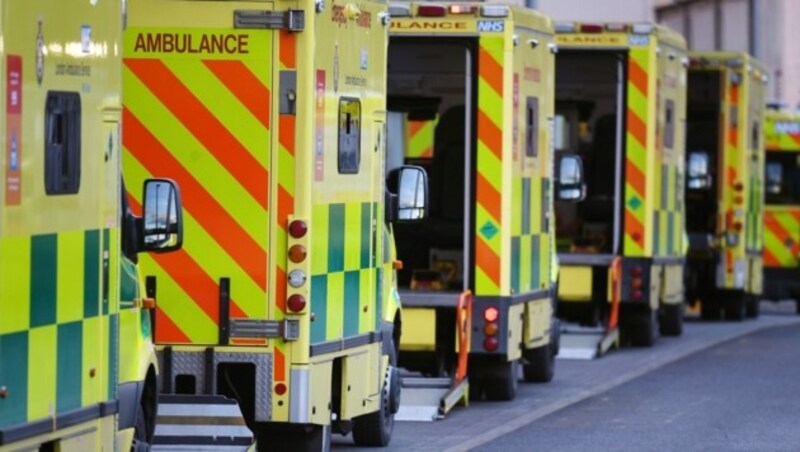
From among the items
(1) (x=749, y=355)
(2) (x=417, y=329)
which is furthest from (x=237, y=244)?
(1) (x=749, y=355)

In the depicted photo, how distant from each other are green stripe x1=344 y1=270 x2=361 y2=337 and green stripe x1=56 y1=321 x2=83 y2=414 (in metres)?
3.92

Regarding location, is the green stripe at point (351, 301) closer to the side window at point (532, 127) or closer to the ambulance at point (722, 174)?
the side window at point (532, 127)

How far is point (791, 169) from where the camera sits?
32500mm

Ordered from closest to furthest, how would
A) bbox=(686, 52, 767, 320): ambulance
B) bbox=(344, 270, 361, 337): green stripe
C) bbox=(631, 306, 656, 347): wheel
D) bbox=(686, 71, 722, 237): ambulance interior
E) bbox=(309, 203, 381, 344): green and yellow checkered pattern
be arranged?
bbox=(309, 203, 381, 344): green and yellow checkered pattern → bbox=(344, 270, 361, 337): green stripe → bbox=(631, 306, 656, 347): wheel → bbox=(686, 52, 767, 320): ambulance → bbox=(686, 71, 722, 237): ambulance interior

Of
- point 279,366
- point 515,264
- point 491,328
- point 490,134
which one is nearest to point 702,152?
point 515,264

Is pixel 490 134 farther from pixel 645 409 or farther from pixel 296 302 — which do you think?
pixel 296 302

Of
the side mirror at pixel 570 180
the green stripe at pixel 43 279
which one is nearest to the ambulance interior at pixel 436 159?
the side mirror at pixel 570 180

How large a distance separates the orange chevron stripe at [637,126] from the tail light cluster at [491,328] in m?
6.40

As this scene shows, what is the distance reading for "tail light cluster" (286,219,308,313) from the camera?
12.0 m

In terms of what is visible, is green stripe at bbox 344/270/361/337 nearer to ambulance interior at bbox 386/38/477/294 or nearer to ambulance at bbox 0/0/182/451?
ambulance at bbox 0/0/182/451

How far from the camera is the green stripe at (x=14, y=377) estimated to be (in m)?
8.16

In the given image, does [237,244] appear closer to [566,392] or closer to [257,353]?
[257,353]

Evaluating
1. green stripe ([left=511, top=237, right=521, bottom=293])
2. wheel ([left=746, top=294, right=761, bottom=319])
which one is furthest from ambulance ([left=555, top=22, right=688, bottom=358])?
wheel ([left=746, top=294, right=761, bottom=319])

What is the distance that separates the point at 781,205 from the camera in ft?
107
